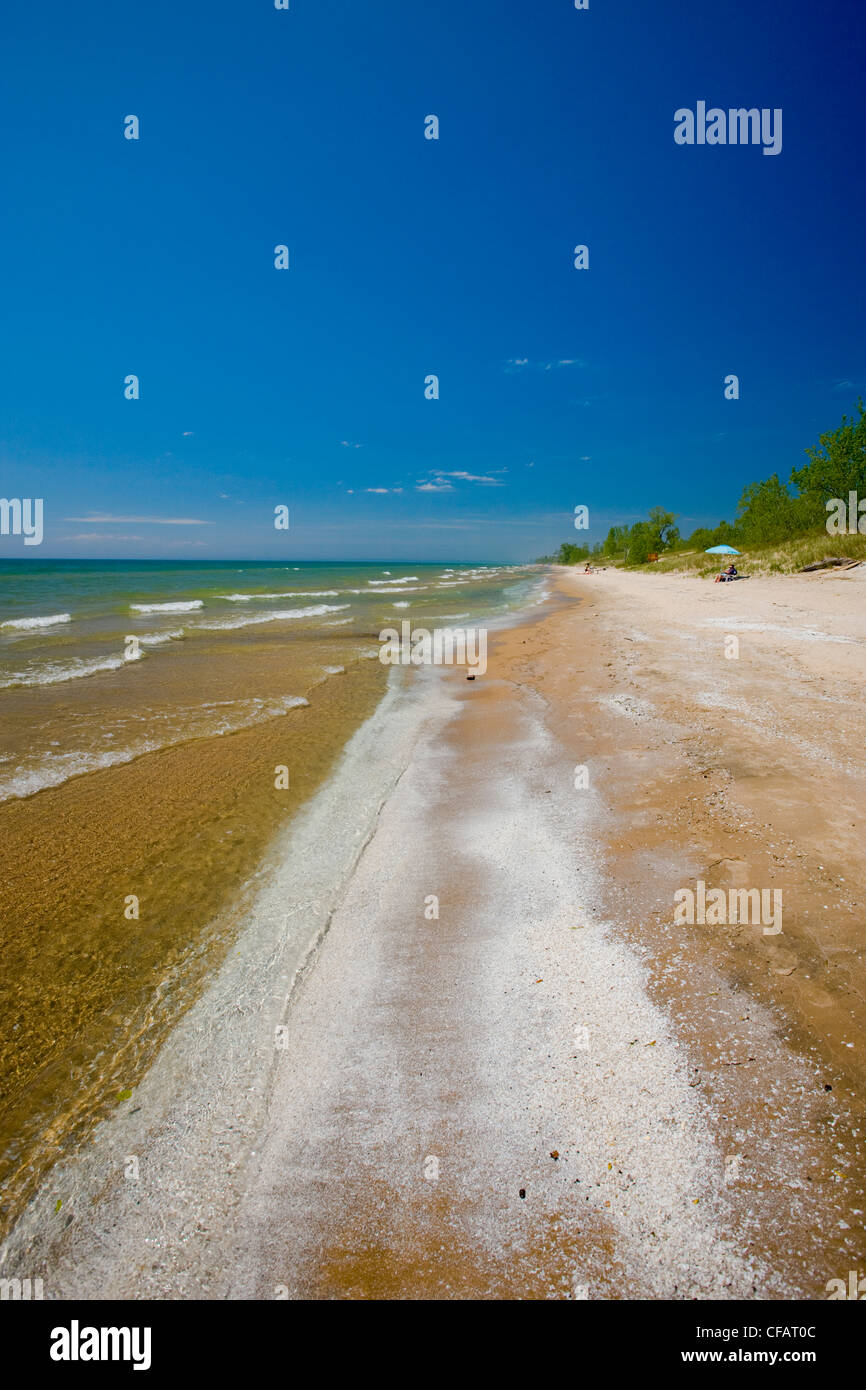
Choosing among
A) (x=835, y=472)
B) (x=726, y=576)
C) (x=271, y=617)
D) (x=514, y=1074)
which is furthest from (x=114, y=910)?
(x=835, y=472)

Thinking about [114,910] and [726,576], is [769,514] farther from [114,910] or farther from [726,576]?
[114,910]

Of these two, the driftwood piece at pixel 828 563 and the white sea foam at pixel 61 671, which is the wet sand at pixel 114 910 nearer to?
the white sea foam at pixel 61 671

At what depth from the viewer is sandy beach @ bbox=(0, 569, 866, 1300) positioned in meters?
Answer: 2.52

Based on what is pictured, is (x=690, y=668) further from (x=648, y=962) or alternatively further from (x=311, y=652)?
(x=311, y=652)

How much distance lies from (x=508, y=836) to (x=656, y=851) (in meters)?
1.57

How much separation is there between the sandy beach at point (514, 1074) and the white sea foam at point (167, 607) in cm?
3228

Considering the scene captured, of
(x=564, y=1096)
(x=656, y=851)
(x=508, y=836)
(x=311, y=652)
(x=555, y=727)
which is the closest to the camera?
(x=564, y=1096)

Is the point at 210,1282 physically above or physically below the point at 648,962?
below

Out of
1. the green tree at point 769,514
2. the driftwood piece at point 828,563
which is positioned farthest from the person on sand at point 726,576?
the green tree at point 769,514

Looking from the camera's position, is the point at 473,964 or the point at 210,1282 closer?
the point at 210,1282

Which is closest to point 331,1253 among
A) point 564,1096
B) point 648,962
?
point 564,1096

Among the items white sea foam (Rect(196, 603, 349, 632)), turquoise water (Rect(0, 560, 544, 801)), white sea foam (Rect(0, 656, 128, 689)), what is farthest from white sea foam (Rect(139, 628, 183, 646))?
white sea foam (Rect(0, 656, 128, 689))

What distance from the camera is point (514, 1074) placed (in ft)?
11.1

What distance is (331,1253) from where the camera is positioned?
2.55 metres
